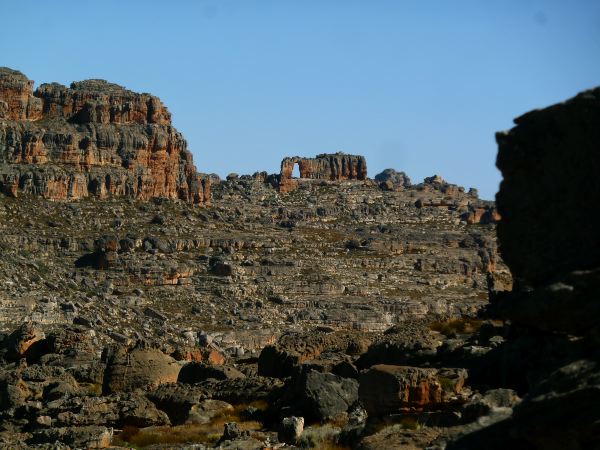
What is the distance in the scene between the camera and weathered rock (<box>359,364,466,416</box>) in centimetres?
1811

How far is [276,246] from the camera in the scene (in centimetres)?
9781

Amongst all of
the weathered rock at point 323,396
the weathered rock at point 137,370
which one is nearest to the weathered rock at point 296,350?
the weathered rock at point 137,370

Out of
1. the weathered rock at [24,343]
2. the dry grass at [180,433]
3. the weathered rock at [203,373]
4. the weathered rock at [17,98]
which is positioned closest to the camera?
the dry grass at [180,433]

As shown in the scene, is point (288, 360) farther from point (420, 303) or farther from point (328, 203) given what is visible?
point (328, 203)

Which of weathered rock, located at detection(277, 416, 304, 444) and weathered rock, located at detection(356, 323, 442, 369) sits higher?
weathered rock, located at detection(356, 323, 442, 369)

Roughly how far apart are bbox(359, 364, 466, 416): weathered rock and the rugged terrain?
3 cm

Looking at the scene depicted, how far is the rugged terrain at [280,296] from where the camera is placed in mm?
11859

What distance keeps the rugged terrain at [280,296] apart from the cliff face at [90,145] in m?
0.18

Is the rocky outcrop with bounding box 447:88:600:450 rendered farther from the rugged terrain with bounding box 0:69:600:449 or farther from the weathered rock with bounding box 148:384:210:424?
the weathered rock with bounding box 148:384:210:424

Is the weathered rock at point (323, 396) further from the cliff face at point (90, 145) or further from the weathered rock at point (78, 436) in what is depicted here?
the cliff face at point (90, 145)

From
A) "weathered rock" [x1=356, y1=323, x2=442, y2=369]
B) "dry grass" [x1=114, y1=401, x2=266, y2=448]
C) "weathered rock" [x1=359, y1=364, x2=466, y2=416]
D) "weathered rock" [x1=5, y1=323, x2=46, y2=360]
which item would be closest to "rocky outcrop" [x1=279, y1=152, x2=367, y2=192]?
"weathered rock" [x1=5, y1=323, x2=46, y2=360]

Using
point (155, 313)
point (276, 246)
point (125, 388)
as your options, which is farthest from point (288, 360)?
point (276, 246)

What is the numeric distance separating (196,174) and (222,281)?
22.4m

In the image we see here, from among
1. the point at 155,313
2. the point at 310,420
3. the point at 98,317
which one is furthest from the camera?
the point at 155,313
